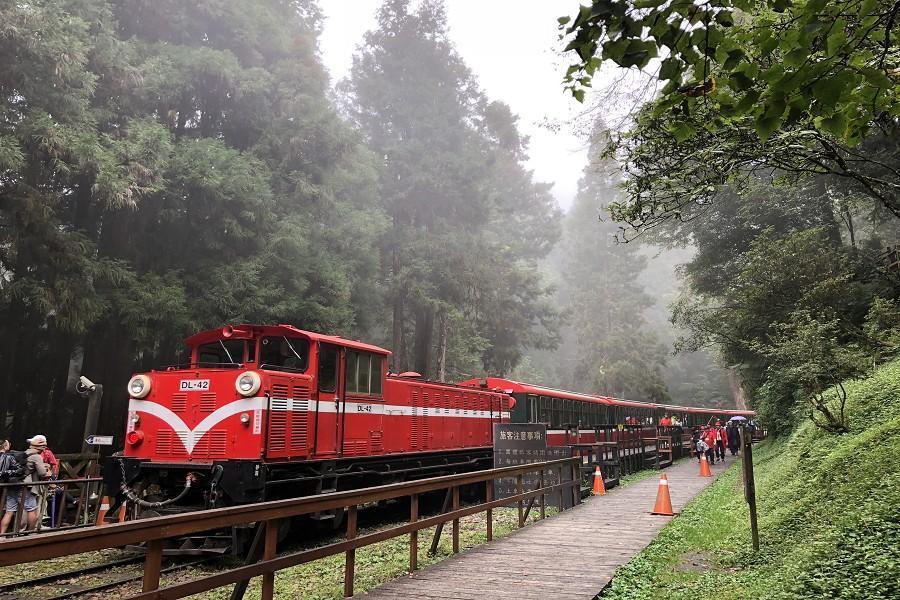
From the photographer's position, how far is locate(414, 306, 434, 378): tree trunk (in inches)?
1185

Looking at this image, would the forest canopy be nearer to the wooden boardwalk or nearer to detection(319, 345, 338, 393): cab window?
the wooden boardwalk

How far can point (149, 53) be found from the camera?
18.3m

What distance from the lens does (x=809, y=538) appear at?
638 centimetres

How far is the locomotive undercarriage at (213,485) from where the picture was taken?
8.22 metres

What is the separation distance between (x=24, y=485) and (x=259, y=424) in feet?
13.7

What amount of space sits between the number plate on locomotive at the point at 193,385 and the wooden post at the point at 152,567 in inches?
221

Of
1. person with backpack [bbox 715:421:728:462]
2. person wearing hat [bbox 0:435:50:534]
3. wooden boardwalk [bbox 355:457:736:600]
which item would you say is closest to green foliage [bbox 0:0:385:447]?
person wearing hat [bbox 0:435:50:534]

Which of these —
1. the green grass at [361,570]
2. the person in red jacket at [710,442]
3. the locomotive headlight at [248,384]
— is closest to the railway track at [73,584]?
the green grass at [361,570]

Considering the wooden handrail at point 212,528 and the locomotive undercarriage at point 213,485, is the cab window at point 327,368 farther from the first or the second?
the wooden handrail at point 212,528

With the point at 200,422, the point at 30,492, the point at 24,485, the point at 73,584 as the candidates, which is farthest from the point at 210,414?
the point at 30,492

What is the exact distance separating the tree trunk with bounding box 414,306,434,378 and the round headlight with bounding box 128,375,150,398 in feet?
67.7

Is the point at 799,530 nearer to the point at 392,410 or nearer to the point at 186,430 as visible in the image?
the point at 392,410

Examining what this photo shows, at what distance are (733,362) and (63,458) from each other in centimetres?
2454

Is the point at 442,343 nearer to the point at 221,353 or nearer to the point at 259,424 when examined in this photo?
the point at 221,353
